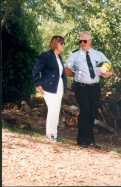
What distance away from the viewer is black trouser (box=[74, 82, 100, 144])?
9.64m

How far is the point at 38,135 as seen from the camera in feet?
34.3

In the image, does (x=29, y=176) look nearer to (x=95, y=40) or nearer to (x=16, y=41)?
(x=95, y=40)

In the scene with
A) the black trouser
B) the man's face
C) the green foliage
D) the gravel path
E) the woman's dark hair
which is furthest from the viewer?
the green foliage

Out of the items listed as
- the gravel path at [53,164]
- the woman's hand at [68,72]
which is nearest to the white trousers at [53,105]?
the woman's hand at [68,72]

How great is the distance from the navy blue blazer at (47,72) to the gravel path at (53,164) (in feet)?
2.83

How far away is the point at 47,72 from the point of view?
31.4 feet

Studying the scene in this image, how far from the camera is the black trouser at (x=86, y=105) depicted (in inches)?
380

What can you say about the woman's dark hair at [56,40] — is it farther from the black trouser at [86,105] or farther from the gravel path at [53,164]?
the gravel path at [53,164]

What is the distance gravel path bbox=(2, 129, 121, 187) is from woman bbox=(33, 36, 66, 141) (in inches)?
21.5

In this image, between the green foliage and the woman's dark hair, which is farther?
the green foliage

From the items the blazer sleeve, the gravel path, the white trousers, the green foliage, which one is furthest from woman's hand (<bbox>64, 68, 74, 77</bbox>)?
the green foliage

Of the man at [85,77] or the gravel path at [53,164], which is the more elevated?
the man at [85,77]

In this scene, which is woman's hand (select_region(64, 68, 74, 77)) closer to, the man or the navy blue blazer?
the man

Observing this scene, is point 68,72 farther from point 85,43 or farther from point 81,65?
point 85,43
